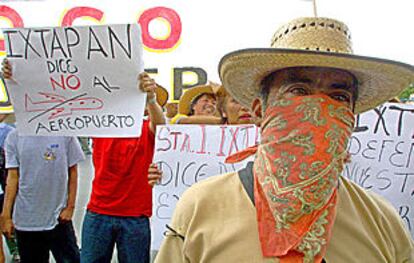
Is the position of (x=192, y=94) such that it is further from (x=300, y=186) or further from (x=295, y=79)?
(x=300, y=186)

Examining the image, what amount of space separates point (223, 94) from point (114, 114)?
0.87 meters

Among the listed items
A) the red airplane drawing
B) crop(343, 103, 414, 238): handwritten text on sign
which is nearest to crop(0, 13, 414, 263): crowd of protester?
crop(343, 103, 414, 238): handwritten text on sign

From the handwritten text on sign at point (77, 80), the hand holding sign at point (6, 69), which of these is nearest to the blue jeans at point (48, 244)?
the handwritten text on sign at point (77, 80)

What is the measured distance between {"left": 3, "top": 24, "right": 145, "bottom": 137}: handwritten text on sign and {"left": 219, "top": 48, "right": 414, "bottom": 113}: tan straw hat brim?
1073 millimetres

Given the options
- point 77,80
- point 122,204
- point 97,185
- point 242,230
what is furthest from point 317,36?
point 97,185

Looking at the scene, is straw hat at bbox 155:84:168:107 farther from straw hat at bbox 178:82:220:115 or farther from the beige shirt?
the beige shirt

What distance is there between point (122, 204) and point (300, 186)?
1.98m

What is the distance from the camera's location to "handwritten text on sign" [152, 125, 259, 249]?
8.30ft

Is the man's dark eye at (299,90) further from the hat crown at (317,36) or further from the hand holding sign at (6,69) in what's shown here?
the hand holding sign at (6,69)

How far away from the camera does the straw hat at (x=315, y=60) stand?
1.14 m

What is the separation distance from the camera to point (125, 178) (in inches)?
114

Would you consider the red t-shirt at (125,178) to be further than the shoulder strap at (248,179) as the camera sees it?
Yes

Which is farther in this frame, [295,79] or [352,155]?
[352,155]

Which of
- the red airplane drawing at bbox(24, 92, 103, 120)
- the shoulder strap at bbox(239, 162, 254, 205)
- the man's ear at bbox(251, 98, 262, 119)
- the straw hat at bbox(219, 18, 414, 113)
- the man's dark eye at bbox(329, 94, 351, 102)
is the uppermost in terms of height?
the straw hat at bbox(219, 18, 414, 113)
